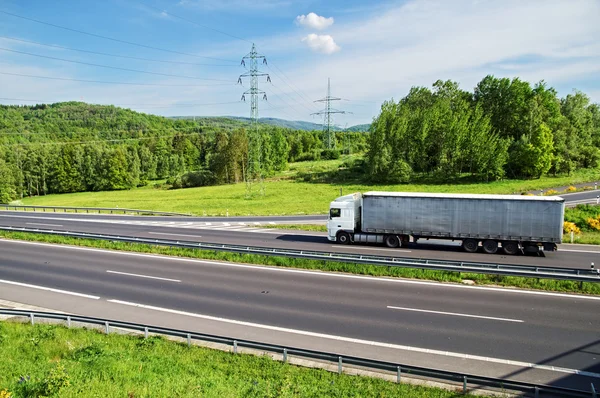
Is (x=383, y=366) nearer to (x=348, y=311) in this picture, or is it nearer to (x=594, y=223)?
(x=348, y=311)

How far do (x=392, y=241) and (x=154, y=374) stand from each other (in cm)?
2042

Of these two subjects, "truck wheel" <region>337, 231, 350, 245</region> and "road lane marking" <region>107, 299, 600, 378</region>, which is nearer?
"road lane marking" <region>107, 299, 600, 378</region>

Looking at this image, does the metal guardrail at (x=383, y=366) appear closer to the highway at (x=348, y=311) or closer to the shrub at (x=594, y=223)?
the highway at (x=348, y=311)

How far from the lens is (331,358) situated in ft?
37.8

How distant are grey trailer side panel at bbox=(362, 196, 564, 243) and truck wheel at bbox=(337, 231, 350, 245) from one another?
165 cm

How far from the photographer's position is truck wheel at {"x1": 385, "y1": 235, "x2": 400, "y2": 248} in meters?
28.0

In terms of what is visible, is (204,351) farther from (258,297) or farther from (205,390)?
(258,297)

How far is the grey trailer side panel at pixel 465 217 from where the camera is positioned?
2407cm

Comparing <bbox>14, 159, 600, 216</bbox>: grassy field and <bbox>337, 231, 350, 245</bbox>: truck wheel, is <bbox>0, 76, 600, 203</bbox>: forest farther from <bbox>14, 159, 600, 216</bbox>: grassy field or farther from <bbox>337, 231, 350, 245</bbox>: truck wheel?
<bbox>337, 231, 350, 245</bbox>: truck wheel

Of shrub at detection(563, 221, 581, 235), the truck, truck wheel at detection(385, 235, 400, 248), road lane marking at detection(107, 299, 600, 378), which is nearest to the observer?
road lane marking at detection(107, 299, 600, 378)

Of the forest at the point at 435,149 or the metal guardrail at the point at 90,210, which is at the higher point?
the forest at the point at 435,149

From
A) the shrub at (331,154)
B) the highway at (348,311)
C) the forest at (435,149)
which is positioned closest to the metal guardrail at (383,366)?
the highway at (348,311)

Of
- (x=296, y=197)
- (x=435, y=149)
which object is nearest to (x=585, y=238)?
(x=296, y=197)

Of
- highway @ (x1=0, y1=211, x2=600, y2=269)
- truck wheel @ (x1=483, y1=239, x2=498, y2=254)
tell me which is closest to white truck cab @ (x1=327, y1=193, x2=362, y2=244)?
highway @ (x1=0, y1=211, x2=600, y2=269)
